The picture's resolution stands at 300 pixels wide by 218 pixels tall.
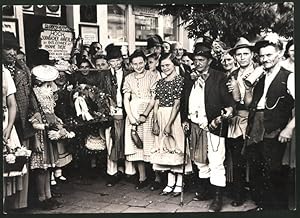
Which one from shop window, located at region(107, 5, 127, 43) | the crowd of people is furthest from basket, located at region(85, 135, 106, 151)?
shop window, located at region(107, 5, 127, 43)

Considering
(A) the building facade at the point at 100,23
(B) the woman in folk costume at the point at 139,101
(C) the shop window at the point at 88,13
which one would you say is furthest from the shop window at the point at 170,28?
(C) the shop window at the point at 88,13

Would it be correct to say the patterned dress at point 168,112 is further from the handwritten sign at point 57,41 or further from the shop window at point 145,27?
the handwritten sign at point 57,41

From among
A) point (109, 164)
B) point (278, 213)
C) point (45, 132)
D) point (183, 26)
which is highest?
point (183, 26)

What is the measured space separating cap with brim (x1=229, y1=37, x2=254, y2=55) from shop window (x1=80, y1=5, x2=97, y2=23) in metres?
1.29

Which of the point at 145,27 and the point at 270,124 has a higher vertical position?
the point at 145,27

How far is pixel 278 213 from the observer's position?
4867mm

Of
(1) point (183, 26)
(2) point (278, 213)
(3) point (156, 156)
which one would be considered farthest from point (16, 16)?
(2) point (278, 213)

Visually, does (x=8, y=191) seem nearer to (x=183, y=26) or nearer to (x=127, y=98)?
(x=127, y=98)

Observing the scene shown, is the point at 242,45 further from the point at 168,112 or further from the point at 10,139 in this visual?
the point at 10,139

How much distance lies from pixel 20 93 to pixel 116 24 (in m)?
1.10

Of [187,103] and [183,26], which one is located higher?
[183,26]

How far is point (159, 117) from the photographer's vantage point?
4930 mm

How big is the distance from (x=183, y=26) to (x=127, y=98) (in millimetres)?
854

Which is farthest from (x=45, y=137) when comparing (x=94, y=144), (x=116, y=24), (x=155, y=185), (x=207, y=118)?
(x=207, y=118)
